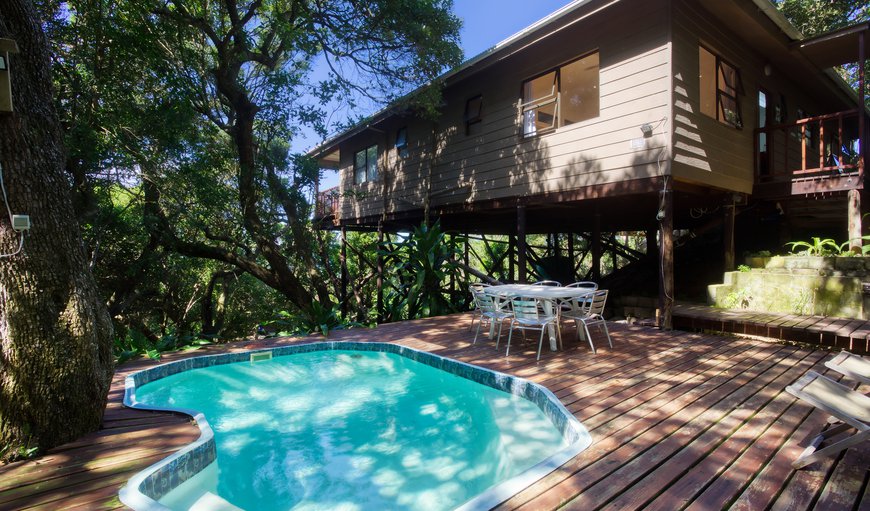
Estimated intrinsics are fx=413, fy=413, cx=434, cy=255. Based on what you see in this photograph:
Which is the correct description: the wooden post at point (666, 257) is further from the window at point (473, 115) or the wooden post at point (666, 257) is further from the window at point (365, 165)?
→ the window at point (365, 165)

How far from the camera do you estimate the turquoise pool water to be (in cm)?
297

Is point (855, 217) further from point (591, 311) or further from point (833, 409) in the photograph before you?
point (833, 409)

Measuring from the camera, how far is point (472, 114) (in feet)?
30.3

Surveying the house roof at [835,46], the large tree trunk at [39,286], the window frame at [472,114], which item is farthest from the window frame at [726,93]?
the large tree trunk at [39,286]

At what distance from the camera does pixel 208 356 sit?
5.54 meters

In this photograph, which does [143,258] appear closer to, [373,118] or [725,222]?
[373,118]

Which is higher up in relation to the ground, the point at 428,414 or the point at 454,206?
the point at 454,206

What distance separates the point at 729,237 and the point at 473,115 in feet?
18.1

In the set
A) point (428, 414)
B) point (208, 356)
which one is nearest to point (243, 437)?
point (428, 414)

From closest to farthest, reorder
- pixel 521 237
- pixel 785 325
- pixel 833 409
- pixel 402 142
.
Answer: pixel 833 409, pixel 785 325, pixel 521 237, pixel 402 142

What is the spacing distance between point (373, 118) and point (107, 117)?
17.8 feet

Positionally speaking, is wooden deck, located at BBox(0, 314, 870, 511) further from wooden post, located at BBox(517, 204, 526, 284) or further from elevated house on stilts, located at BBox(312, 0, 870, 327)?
wooden post, located at BBox(517, 204, 526, 284)

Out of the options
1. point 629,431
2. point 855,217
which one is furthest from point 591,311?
point 855,217

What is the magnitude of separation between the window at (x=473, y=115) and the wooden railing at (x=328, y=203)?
17.6 feet
